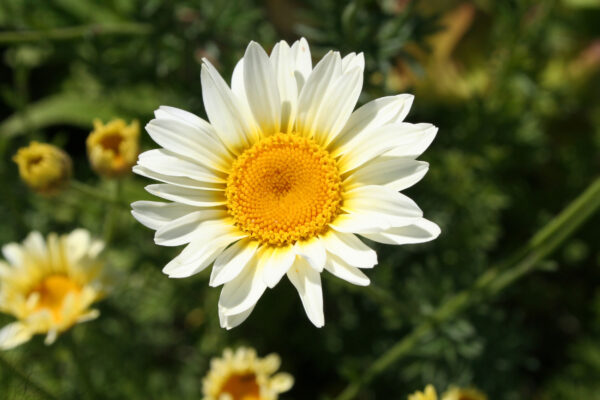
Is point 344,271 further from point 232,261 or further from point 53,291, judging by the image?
point 53,291

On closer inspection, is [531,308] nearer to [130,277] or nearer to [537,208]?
[537,208]

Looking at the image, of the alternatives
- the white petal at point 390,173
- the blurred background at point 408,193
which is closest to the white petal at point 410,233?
the white petal at point 390,173

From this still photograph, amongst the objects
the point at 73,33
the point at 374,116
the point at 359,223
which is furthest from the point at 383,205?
the point at 73,33

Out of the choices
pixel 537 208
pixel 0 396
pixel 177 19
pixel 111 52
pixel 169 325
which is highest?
pixel 177 19

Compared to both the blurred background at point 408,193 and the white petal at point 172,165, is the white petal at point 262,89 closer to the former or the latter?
the white petal at point 172,165

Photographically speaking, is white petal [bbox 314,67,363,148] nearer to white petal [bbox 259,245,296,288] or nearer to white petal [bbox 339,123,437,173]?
white petal [bbox 339,123,437,173]

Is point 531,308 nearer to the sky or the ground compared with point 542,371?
nearer to the sky

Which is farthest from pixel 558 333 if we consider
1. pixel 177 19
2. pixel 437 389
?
pixel 177 19
